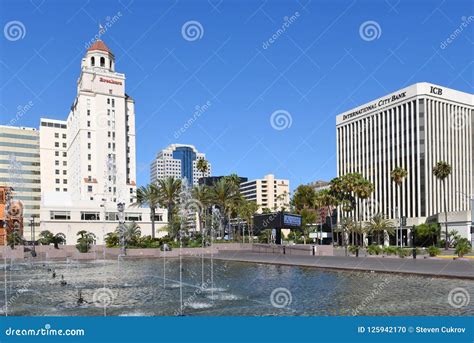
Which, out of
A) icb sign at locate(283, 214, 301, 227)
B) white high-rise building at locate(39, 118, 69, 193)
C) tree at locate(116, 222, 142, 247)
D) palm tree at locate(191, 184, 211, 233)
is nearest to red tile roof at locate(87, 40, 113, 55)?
white high-rise building at locate(39, 118, 69, 193)

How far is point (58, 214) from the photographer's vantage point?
298 ft

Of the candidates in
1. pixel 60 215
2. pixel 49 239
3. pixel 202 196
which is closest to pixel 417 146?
pixel 202 196

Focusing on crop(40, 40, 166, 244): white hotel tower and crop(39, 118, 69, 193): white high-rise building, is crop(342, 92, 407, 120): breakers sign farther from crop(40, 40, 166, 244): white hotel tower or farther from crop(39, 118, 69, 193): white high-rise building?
crop(39, 118, 69, 193): white high-rise building

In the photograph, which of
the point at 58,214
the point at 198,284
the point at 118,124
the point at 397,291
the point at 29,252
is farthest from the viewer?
the point at 118,124

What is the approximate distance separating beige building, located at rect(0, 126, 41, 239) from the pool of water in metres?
109

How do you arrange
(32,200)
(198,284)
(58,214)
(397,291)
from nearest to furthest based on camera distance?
(397,291), (198,284), (58,214), (32,200)

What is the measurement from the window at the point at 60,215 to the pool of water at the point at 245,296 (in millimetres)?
62984

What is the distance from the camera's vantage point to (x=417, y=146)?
375ft

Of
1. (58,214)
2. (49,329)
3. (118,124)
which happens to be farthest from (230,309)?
(118,124)

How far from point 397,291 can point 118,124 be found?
97.4m

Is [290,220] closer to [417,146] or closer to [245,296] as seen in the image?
[245,296]

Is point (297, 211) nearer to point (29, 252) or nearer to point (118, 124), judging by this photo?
point (118, 124)

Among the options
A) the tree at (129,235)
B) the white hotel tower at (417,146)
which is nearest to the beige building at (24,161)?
the tree at (129,235)

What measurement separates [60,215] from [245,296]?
7646 cm
